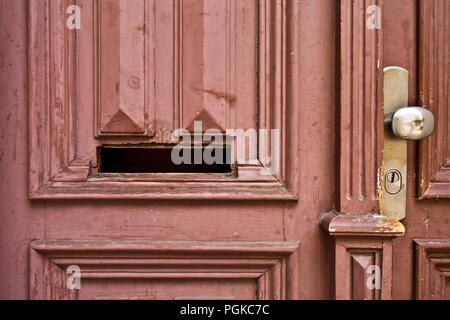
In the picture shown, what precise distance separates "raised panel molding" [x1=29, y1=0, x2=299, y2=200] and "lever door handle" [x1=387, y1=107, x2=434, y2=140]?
7.8 inches

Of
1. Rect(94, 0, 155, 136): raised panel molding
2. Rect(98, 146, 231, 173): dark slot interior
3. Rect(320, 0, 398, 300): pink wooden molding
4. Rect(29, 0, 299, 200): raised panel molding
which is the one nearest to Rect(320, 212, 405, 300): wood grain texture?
Rect(320, 0, 398, 300): pink wooden molding

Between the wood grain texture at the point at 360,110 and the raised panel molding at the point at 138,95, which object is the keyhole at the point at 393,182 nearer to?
the wood grain texture at the point at 360,110

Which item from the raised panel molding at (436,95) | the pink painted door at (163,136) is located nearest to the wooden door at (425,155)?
the raised panel molding at (436,95)

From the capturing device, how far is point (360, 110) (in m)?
0.68

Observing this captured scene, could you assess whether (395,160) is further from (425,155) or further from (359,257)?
(359,257)

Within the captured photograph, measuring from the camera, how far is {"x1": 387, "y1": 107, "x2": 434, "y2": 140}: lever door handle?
650 mm

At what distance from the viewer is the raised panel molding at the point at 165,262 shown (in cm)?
71

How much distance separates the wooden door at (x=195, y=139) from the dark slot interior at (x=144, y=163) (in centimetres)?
4

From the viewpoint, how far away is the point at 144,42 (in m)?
0.71

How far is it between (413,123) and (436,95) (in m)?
0.11

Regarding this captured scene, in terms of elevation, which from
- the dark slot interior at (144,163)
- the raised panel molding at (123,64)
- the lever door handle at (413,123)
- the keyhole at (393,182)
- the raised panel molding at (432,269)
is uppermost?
the raised panel molding at (123,64)
